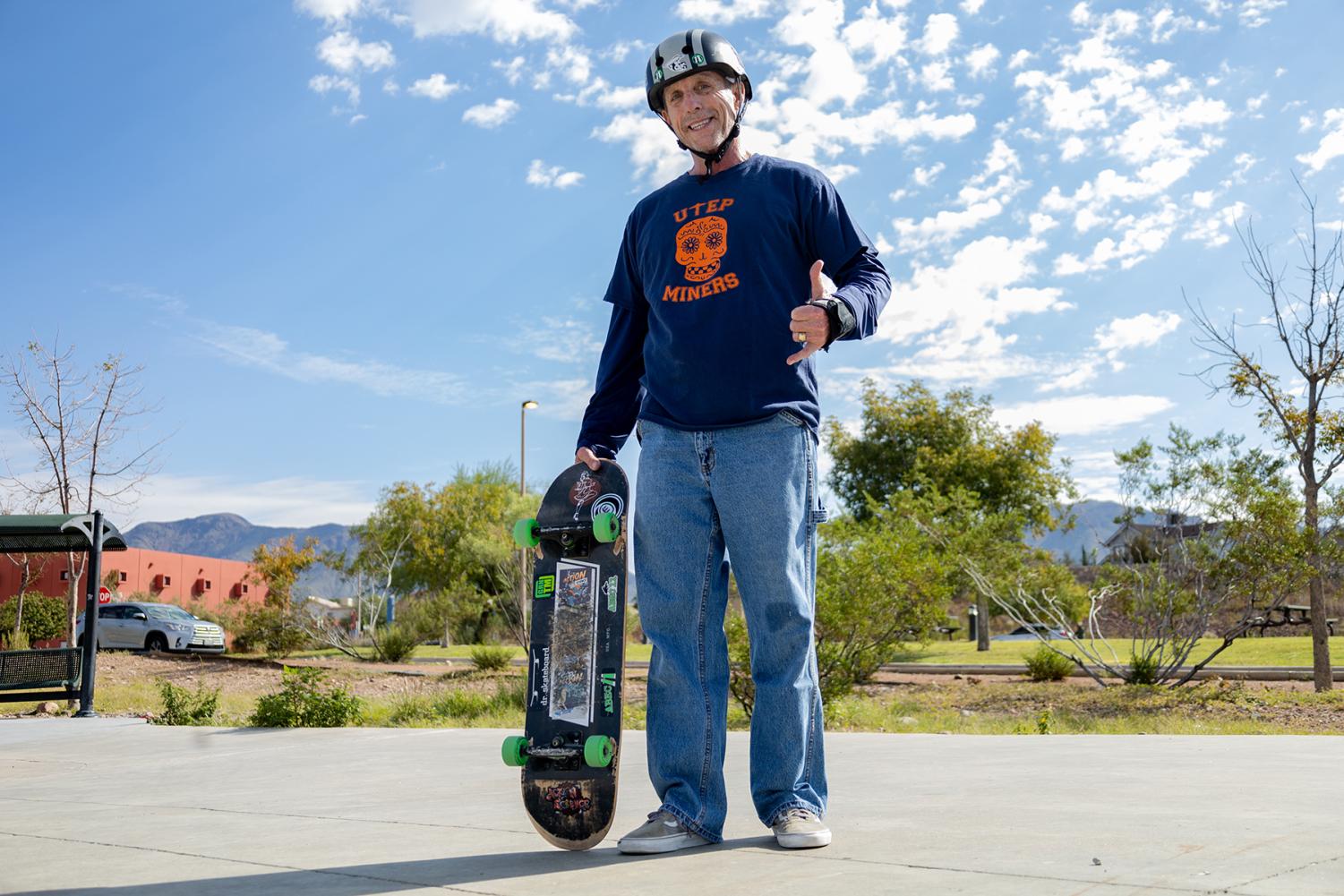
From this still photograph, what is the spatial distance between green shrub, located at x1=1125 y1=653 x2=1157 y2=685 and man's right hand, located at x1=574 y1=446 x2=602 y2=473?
1111 cm

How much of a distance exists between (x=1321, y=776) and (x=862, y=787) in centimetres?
145

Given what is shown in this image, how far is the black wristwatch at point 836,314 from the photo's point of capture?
8.56 feet

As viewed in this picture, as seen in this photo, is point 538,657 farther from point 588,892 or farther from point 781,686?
point 588,892

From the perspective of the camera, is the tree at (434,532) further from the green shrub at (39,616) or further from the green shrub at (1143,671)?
the green shrub at (1143,671)

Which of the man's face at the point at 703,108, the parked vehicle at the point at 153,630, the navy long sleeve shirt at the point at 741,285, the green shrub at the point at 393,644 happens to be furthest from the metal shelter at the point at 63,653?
the parked vehicle at the point at 153,630

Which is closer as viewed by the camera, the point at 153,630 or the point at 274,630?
the point at 274,630

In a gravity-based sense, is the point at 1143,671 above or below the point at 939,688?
above

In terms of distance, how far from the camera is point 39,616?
2647 centimetres

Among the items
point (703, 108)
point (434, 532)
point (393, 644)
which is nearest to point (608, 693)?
point (703, 108)

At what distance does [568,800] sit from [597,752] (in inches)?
5.6

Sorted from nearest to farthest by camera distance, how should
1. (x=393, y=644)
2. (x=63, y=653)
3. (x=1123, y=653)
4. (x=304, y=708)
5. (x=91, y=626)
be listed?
1. (x=304, y=708)
2. (x=91, y=626)
3. (x=63, y=653)
4. (x=1123, y=653)
5. (x=393, y=644)

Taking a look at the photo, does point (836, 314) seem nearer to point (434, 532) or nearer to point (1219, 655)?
point (1219, 655)

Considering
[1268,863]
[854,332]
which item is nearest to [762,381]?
[854,332]

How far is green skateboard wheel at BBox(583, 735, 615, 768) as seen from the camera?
8.60 feet
